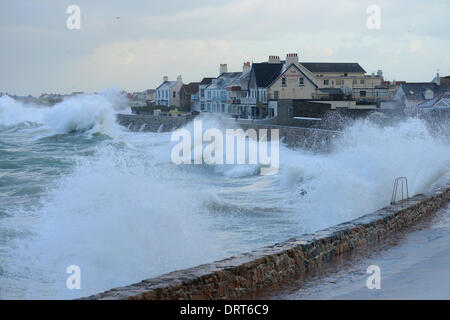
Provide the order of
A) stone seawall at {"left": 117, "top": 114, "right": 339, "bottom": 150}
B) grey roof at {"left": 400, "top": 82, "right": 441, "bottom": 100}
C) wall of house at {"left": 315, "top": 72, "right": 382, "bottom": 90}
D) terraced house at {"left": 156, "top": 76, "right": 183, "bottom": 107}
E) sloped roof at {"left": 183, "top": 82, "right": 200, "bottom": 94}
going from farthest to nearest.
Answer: terraced house at {"left": 156, "top": 76, "right": 183, "bottom": 107} → sloped roof at {"left": 183, "top": 82, "right": 200, "bottom": 94} → wall of house at {"left": 315, "top": 72, "right": 382, "bottom": 90} → grey roof at {"left": 400, "top": 82, "right": 441, "bottom": 100} → stone seawall at {"left": 117, "top": 114, "right": 339, "bottom": 150}

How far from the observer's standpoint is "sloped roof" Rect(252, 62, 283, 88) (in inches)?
1824

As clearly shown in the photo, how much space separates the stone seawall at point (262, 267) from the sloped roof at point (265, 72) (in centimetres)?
3831

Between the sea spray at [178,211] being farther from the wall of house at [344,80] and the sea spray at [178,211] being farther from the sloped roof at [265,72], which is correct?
the wall of house at [344,80]

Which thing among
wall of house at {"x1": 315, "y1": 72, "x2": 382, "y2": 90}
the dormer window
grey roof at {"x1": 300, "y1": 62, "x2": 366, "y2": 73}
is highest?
grey roof at {"x1": 300, "y1": 62, "x2": 366, "y2": 73}

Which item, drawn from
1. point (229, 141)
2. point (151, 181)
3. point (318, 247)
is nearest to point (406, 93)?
point (229, 141)

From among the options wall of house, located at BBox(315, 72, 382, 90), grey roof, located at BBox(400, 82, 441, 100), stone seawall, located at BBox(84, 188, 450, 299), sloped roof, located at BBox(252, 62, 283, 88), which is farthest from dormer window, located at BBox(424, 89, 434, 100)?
stone seawall, located at BBox(84, 188, 450, 299)

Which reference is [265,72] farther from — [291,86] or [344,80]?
[344,80]

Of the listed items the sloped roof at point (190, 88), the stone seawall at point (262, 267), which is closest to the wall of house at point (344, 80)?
the sloped roof at point (190, 88)

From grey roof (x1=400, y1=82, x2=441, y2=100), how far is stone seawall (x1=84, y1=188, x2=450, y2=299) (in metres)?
33.4

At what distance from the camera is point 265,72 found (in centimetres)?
4719

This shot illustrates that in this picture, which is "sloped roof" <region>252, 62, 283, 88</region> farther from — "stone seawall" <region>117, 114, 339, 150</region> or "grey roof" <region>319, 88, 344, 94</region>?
"stone seawall" <region>117, 114, 339, 150</region>

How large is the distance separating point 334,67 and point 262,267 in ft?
167

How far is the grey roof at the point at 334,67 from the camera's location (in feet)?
180

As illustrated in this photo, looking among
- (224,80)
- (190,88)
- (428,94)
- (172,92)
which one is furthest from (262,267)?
(172,92)
